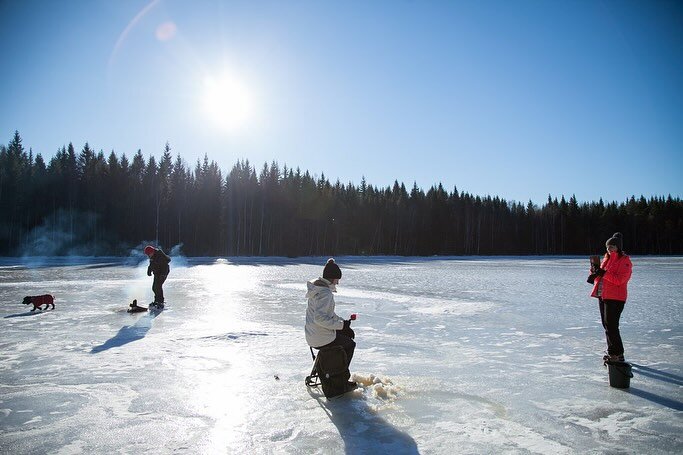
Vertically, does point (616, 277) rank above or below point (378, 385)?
above

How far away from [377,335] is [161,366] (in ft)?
13.8

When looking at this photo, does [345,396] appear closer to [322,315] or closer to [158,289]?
[322,315]

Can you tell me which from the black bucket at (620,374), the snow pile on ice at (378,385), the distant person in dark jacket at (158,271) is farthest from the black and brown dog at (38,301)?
the black bucket at (620,374)

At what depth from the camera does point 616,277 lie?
20.5 ft

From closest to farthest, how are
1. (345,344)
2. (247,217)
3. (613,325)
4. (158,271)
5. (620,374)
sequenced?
1. (620,374)
2. (345,344)
3. (613,325)
4. (158,271)
5. (247,217)

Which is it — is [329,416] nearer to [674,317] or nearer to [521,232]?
[674,317]

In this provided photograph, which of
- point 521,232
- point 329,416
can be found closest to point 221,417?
point 329,416

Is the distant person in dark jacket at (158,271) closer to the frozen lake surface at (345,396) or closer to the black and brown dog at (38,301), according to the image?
the frozen lake surface at (345,396)

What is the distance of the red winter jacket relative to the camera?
6.24 meters

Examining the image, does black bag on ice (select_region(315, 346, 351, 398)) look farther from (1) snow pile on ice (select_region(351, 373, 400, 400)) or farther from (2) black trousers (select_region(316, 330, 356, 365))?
(1) snow pile on ice (select_region(351, 373, 400, 400))

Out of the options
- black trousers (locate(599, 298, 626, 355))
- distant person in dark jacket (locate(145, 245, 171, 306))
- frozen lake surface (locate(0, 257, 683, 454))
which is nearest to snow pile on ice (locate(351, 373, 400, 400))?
frozen lake surface (locate(0, 257, 683, 454))

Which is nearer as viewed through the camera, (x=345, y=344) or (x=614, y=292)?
(x=345, y=344)

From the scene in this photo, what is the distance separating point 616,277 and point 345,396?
171 inches

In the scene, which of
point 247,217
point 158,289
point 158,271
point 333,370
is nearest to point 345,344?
point 333,370
